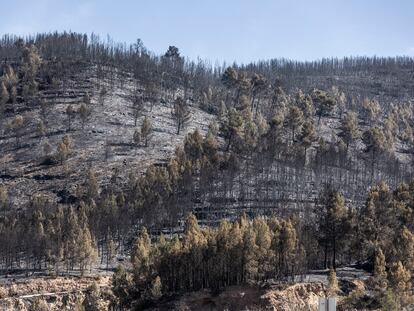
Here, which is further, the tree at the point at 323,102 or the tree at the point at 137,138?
the tree at the point at 323,102

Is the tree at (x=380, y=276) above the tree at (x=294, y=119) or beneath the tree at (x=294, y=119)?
beneath

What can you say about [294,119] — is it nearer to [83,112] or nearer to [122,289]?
[83,112]

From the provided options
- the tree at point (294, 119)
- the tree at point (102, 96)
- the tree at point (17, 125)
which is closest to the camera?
the tree at point (294, 119)

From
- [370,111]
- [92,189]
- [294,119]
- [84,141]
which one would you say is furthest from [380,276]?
[370,111]

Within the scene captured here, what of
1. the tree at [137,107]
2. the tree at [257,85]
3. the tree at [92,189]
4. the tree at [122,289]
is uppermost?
the tree at [257,85]

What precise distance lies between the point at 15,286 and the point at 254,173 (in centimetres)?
4649

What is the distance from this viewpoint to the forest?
6475 cm

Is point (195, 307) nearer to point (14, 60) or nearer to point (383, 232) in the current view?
point (383, 232)

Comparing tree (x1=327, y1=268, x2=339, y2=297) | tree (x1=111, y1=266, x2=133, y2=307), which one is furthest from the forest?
tree (x1=327, y1=268, x2=339, y2=297)

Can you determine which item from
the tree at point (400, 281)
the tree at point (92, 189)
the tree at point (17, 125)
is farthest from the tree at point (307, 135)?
the tree at point (400, 281)

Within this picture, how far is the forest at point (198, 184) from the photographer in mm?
64750

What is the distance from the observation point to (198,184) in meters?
102

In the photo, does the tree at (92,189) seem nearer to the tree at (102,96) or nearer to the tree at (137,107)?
the tree at (137,107)

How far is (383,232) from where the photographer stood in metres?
66.3
